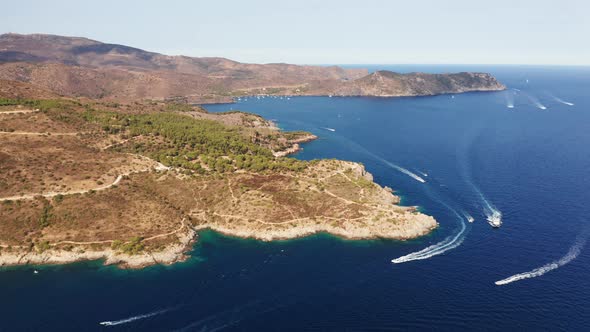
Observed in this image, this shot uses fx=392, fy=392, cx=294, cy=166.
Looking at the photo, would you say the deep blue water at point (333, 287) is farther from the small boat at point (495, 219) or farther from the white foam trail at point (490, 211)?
the white foam trail at point (490, 211)

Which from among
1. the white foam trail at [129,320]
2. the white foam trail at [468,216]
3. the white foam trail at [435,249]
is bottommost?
the white foam trail at [129,320]

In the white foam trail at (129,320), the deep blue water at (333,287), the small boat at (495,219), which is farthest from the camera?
the small boat at (495,219)

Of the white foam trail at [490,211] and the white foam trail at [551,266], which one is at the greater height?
the white foam trail at [490,211]

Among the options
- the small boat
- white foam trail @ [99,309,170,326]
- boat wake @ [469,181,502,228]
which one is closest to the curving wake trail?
the small boat

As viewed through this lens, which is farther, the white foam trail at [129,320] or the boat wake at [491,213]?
the boat wake at [491,213]

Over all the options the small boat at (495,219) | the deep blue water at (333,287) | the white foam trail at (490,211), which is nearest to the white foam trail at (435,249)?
the deep blue water at (333,287)

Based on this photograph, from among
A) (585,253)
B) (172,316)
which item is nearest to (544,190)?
(585,253)
